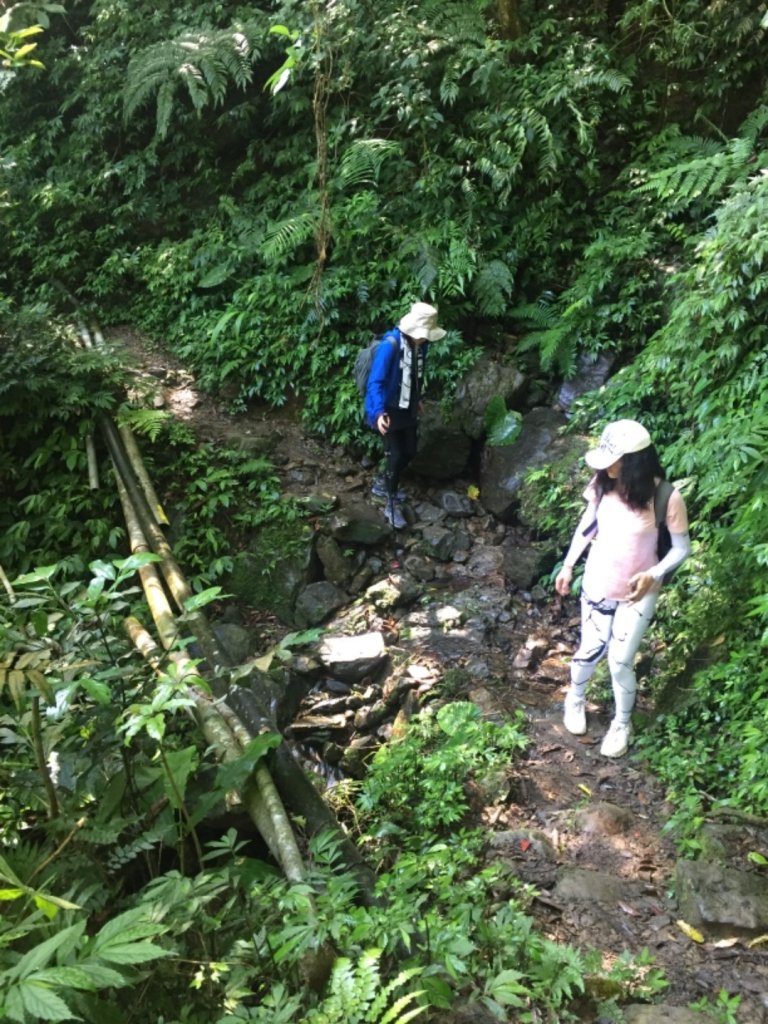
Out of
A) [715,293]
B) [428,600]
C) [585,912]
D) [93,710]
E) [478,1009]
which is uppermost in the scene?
[715,293]

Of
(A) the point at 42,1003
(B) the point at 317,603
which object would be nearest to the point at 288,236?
(B) the point at 317,603

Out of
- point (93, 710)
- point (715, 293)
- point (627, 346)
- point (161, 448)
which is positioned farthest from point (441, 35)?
point (93, 710)

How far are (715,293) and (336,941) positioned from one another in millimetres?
5259

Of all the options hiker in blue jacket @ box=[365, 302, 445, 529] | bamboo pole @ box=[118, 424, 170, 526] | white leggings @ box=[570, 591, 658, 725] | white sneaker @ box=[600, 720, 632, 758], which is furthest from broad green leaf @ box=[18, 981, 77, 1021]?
hiker in blue jacket @ box=[365, 302, 445, 529]

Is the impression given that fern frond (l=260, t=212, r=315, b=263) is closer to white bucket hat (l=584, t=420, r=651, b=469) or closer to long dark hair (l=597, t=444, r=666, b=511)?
white bucket hat (l=584, t=420, r=651, b=469)

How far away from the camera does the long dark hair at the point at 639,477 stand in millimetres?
3822

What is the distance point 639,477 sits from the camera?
3834 millimetres

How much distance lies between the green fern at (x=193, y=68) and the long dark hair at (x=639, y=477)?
24.1 ft

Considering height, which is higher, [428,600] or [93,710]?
[93,710]

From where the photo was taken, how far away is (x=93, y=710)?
2.53 meters

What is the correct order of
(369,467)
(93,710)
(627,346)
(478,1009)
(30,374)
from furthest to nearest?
(369,467) < (627,346) < (30,374) < (93,710) < (478,1009)

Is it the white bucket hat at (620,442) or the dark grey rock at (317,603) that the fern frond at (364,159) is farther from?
the white bucket hat at (620,442)

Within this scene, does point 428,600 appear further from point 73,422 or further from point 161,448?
point 73,422

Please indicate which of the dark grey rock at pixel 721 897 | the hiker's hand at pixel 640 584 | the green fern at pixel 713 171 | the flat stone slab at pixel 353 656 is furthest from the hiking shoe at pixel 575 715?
the green fern at pixel 713 171
